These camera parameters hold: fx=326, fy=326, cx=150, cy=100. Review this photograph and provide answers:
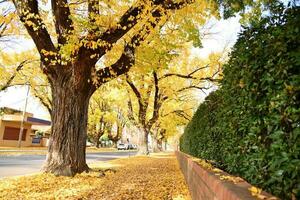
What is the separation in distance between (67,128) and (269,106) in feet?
26.8

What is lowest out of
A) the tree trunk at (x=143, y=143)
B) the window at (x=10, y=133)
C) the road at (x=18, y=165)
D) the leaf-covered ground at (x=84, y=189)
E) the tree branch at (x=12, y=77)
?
the leaf-covered ground at (x=84, y=189)

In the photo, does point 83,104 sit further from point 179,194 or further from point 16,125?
point 16,125

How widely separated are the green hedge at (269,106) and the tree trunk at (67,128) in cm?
651

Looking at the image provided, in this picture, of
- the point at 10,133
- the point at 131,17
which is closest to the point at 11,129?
the point at 10,133

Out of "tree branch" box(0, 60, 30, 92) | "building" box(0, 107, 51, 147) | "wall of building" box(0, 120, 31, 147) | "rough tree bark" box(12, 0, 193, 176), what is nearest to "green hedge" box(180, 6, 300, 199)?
"rough tree bark" box(12, 0, 193, 176)

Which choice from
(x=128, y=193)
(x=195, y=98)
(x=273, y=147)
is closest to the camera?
(x=273, y=147)

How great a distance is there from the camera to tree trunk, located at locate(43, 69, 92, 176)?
10.2 metres

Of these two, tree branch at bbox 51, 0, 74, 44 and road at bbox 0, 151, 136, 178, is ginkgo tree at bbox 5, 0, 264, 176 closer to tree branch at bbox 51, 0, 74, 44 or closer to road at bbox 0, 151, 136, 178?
tree branch at bbox 51, 0, 74, 44

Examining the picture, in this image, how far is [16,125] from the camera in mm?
A: 45500

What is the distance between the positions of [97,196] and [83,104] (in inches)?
162

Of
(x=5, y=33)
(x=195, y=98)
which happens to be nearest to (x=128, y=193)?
(x=5, y=33)

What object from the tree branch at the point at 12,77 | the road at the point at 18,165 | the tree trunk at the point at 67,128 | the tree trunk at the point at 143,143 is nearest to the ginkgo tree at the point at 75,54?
the tree trunk at the point at 67,128

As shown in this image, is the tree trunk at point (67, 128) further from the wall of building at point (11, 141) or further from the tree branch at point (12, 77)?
the wall of building at point (11, 141)

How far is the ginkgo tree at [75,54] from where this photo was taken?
9766 millimetres
